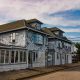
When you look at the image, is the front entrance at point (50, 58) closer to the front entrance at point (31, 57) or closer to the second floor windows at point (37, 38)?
the second floor windows at point (37, 38)

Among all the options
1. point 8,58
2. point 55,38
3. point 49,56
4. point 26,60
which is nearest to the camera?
point 8,58

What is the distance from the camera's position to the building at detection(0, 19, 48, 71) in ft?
90.8

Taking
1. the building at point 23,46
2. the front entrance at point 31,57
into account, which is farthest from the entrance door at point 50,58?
the front entrance at point 31,57

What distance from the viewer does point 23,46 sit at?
1268 inches

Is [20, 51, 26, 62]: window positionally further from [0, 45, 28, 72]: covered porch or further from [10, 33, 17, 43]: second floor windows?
[10, 33, 17, 43]: second floor windows

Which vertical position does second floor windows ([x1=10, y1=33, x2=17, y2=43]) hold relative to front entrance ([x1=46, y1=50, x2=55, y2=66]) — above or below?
above

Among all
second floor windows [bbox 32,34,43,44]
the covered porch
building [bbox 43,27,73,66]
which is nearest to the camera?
the covered porch

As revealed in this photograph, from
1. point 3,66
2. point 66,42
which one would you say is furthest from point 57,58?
point 3,66

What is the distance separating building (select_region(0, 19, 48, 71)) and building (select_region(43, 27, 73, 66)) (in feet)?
14.7

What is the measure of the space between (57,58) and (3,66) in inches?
850

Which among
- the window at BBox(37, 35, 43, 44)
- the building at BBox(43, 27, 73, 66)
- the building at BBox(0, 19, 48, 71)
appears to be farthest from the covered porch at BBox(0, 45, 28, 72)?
the building at BBox(43, 27, 73, 66)

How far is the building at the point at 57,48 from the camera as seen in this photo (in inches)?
1707

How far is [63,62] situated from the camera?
49.9 m

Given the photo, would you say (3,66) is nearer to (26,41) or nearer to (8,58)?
(8,58)
